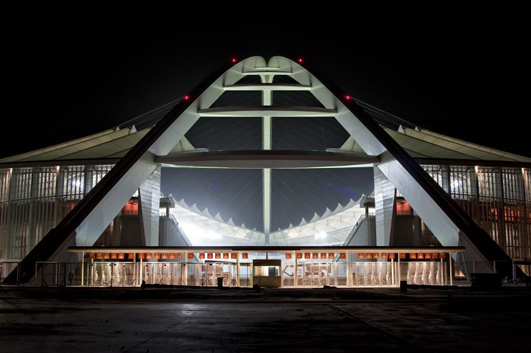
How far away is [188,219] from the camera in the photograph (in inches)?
2424

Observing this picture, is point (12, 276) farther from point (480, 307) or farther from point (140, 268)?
point (480, 307)

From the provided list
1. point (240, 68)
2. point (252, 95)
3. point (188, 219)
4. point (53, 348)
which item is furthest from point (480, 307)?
point (188, 219)

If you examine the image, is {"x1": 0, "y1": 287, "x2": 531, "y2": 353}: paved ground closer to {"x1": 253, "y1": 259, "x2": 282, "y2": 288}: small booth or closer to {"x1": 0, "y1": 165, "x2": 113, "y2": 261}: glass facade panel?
{"x1": 253, "y1": 259, "x2": 282, "y2": 288}: small booth

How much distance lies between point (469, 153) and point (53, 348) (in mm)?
38428

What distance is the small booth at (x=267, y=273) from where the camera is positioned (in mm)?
31359

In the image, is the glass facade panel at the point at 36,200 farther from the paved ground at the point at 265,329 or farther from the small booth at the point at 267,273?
the paved ground at the point at 265,329

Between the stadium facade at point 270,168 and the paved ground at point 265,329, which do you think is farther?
the stadium facade at point 270,168

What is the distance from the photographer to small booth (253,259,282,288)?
3136 cm

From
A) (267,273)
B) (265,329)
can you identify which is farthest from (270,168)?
(265,329)

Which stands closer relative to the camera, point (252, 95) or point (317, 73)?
point (317, 73)

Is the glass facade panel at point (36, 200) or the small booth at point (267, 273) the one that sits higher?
the glass facade panel at point (36, 200)

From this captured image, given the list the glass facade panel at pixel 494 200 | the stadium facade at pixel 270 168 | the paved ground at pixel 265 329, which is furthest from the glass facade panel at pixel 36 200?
the paved ground at pixel 265 329

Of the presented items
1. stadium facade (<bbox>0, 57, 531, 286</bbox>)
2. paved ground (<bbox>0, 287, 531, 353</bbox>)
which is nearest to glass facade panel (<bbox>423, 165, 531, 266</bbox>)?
stadium facade (<bbox>0, 57, 531, 286</bbox>)

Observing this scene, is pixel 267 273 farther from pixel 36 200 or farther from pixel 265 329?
pixel 265 329
